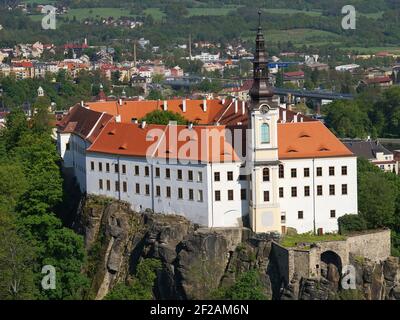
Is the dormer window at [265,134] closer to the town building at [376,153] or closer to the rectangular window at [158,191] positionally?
the rectangular window at [158,191]

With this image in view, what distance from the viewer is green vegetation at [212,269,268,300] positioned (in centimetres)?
6056

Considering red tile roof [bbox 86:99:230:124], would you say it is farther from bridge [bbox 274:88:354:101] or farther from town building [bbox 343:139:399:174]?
bridge [bbox 274:88:354:101]

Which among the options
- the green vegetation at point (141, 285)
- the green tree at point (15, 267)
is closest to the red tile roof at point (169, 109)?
the green vegetation at point (141, 285)

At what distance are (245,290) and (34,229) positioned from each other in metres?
16.6

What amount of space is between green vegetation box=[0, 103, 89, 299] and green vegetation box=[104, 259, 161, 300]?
8.51 ft

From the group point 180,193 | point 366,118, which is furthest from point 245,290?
point 366,118

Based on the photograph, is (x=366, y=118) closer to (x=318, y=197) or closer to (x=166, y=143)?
(x=166, y=143)

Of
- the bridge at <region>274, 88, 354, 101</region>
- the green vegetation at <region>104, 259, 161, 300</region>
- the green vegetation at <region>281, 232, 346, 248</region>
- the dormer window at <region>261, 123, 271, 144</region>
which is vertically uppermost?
the dormer window at <region>261, 123, 271, 144</region>

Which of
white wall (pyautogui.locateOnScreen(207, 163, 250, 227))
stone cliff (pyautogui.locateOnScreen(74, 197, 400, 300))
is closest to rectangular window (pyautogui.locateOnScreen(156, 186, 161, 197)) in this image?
stone cliff (pyautogui.locateOnScreen(74, 197, 400, 300))

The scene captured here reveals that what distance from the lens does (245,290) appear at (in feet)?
201

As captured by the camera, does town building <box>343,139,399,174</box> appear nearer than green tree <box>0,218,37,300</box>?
No

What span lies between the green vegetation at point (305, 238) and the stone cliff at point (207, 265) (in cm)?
92

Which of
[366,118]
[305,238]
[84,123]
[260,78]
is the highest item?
[260,78]
